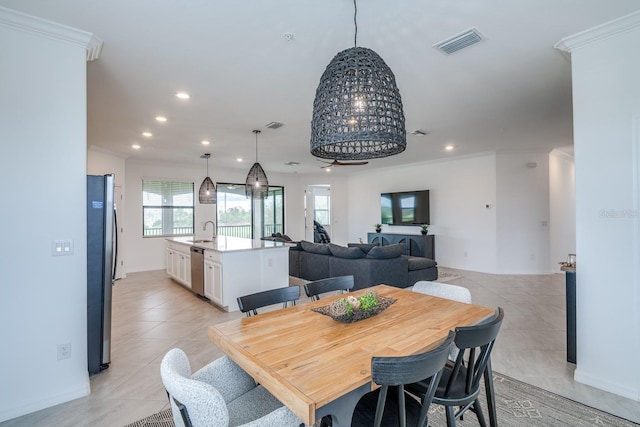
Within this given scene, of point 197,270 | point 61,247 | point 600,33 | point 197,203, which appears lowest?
point 197,270

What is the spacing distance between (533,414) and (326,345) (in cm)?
175

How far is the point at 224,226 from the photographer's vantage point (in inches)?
355

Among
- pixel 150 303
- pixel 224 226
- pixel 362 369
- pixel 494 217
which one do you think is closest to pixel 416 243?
pixel 494 217

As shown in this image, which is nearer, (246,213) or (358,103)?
(358,103)

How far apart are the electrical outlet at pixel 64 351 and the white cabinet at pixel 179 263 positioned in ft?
10.2

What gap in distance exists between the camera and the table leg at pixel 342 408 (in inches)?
44.8

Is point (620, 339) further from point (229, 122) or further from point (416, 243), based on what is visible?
point (416, 243)

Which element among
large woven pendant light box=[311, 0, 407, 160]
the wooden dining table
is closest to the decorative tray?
the wooden dining table

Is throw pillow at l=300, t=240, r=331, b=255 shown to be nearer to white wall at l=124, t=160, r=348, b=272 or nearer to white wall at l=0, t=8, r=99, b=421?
white wall at l=0, t=8, r=99, b=421

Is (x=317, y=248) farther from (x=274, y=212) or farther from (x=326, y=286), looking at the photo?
(x=274, y=212)

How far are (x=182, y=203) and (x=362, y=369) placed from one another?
310 inches

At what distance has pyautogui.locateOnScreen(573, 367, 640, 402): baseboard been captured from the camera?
2.29 m

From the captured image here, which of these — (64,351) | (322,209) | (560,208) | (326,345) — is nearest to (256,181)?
(64,351)

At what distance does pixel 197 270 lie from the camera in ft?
16.6
